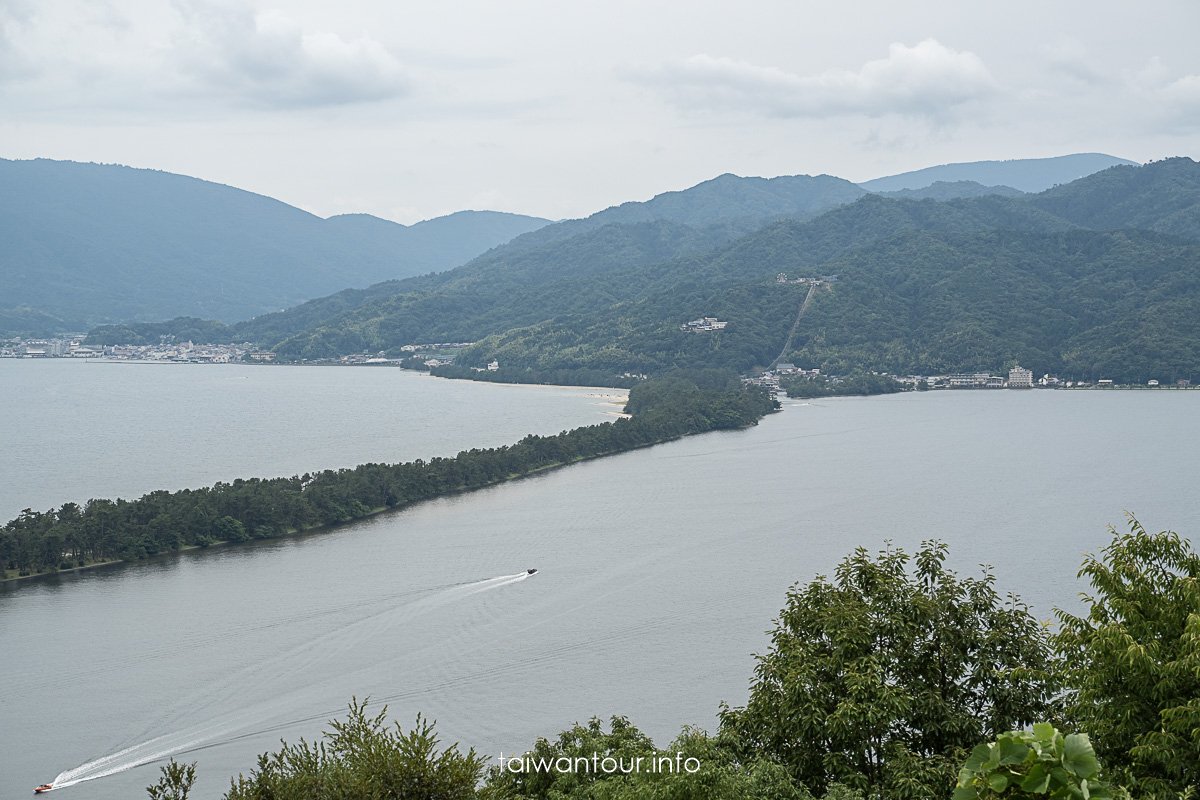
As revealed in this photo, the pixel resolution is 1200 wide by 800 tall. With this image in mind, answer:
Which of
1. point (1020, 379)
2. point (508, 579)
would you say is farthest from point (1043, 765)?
point (1020, 379)

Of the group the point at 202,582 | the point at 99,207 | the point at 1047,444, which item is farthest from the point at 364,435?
the point at 99,207

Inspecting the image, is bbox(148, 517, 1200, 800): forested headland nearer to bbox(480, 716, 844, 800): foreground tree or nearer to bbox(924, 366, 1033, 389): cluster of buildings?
bbox(480, 716, 844, 800): foreground tree

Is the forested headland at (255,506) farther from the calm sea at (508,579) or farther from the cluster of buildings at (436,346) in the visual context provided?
the cluster of buildings at (436,346)

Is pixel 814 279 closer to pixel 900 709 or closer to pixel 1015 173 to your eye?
pixel 900 709

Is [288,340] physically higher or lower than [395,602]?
higher

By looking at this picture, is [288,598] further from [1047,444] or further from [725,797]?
[1047,444]

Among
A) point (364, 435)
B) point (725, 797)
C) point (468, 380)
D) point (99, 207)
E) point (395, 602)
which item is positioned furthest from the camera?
point (99, 207)
